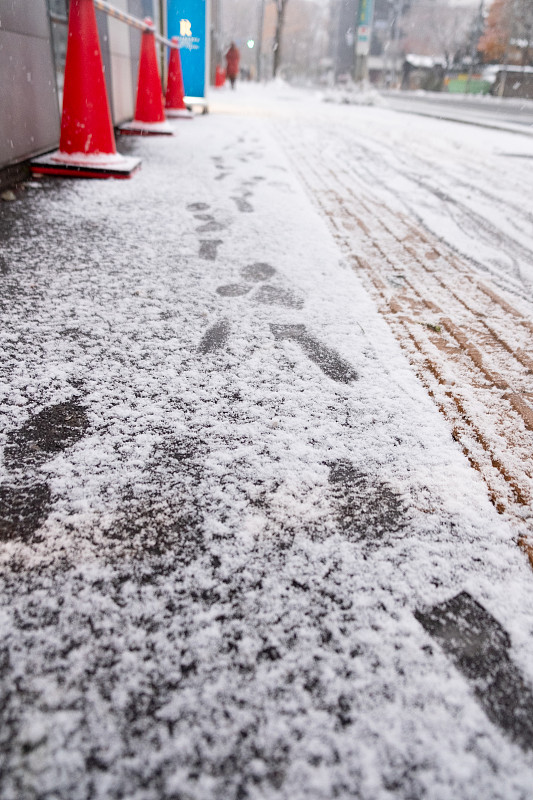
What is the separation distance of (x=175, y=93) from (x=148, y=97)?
2.57 metres

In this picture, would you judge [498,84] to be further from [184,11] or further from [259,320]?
[259,320]

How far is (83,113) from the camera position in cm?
303

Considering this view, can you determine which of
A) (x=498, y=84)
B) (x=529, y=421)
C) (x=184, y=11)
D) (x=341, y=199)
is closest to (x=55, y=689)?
(x=529, y=421)

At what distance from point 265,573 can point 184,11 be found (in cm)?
1019

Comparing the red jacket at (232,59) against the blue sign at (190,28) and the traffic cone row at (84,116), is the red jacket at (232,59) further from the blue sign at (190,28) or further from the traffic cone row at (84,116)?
the traffic cone row at (84,116)

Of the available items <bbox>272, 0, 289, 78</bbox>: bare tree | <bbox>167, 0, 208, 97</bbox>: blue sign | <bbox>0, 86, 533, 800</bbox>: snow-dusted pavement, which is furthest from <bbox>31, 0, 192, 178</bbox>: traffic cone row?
<bbox>272, 0, 289, 78</bbox>: bare tree

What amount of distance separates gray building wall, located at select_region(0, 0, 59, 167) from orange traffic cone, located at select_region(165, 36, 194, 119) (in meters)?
4.37

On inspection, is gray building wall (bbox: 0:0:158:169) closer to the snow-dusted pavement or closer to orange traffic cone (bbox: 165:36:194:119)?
the snow-dusted pavement

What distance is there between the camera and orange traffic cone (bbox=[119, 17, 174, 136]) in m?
5.11

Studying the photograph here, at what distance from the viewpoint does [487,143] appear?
22.1ft

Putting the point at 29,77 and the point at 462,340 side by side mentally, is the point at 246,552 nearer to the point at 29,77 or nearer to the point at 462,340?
the point at 462,340

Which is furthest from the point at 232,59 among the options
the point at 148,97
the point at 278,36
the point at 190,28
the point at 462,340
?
the point at 462,340

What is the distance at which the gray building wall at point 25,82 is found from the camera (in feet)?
8.82

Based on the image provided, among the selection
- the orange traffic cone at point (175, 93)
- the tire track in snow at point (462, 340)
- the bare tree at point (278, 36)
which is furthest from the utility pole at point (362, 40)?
the tire track in snow at point (462, 340)
